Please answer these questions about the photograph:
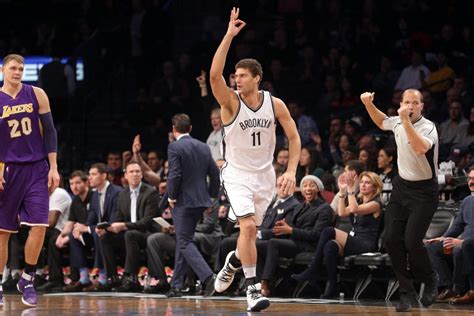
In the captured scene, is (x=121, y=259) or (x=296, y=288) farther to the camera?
(x=121, y=259)

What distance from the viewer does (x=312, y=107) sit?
18141 millimetres

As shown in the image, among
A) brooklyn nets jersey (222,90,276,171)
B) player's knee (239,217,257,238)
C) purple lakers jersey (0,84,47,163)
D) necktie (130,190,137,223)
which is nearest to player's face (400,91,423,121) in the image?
brooklyn nets jersey (222,90,276,171)

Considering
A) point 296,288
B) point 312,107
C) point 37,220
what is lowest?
point 296,288

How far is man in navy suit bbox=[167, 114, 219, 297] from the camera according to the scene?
12750 mm

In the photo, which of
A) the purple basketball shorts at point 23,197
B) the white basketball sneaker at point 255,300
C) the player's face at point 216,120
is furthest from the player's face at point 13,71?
the player's face at point 216,120

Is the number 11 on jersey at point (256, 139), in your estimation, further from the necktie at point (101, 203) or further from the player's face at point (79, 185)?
the player's face at point (79, 185)

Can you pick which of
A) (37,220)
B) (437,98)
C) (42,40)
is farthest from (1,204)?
(42,40)

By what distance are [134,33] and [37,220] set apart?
1094cm

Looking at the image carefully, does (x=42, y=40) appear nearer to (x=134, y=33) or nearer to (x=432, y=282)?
(x=134, y=33)

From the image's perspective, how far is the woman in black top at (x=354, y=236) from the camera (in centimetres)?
1245

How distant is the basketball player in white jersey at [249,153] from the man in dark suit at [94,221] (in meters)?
5.06

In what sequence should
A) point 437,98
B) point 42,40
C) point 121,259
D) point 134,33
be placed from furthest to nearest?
1. point 42,40
2. point 134,33
3. point 437,98
4. point 121,259

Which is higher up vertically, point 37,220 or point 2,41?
point 2,41

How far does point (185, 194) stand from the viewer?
504 inches
